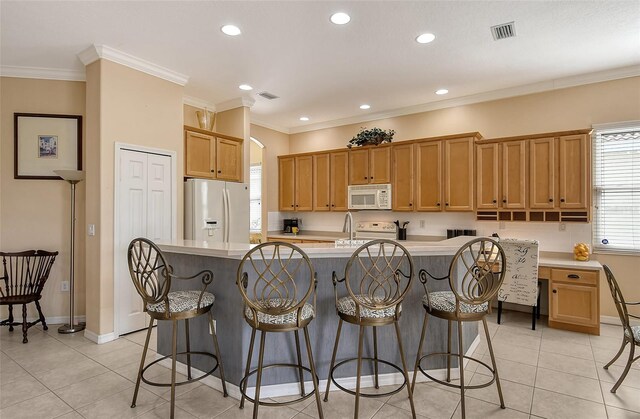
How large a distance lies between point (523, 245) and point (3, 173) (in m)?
5.84

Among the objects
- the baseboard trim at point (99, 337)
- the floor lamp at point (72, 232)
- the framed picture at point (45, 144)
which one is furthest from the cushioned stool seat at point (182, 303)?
the framed picture at point (45, 144)

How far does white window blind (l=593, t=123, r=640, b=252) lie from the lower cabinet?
0.75m

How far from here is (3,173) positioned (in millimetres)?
3891

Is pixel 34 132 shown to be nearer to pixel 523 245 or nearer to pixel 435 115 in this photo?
pixel 435 115

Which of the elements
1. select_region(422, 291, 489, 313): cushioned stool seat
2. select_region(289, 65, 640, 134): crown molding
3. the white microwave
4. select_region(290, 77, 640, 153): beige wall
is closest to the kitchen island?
select_region(422, 291, 489, 313): cushioned stool seat

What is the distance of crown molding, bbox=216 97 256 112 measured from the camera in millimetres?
5039

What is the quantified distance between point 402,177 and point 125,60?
378 cm

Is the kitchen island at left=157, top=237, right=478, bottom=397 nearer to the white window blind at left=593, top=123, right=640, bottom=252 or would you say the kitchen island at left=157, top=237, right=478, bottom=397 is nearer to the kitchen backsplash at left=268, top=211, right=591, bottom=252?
the kitchen backsplash at left=268, top=211, right=591, bottom=252

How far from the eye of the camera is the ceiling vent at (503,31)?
3.06m

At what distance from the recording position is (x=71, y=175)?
3.69 meters

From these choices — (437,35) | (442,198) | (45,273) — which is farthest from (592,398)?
(45,273)

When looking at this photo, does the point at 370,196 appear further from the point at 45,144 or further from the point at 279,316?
the point at 45,144

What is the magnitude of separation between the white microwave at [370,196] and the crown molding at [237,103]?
2.03 metres

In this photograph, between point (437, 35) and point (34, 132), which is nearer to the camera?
point (437, 35)
